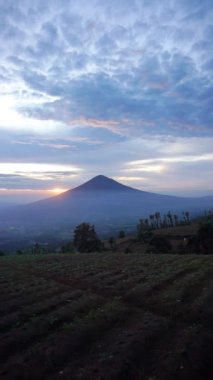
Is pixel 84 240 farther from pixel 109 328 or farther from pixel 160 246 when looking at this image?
pixel 109 328

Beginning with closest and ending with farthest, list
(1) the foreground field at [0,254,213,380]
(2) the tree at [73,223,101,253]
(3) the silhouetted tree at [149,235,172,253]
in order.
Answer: (1) the foreground field at [0,254,213,380]
(3) the silhouetted tree at [149,235,172,253]
(2) the tree at [73,223,101,253]

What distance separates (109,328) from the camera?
556 inches

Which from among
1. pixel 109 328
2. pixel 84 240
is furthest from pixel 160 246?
pixel 109 328

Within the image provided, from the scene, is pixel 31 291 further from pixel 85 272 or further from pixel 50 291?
pixel 85 272

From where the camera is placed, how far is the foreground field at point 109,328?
35.3 ft

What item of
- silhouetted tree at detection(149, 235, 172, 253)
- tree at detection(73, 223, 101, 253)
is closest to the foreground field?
silhouetted tree at detection(149, 235, 172, 253)

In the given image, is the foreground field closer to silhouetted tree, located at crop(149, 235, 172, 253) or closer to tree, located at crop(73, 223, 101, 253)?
silhouetted tree, located at crop(149, 235, 172, 253)

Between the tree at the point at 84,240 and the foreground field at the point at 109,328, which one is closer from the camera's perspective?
the foreground field at the point at 109,328

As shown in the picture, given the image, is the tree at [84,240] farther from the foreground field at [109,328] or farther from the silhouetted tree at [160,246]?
the foreground field at [109,328]

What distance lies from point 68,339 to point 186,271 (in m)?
15.0

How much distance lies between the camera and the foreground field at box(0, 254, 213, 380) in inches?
424

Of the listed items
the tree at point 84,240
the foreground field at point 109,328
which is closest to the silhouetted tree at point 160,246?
the tree at point 84,240

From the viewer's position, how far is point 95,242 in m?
76.6

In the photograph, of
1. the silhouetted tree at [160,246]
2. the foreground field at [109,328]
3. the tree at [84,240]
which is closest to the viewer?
the foreground field at [109,328]
